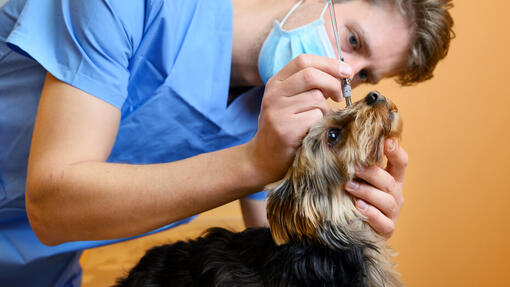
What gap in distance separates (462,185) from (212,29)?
162 cm

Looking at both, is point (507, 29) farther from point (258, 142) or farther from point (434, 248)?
point (258, 142)

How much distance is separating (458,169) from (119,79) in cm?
182

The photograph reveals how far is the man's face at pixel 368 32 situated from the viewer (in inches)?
47.3

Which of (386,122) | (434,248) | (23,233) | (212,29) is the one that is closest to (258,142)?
(386,122)

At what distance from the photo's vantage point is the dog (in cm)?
90

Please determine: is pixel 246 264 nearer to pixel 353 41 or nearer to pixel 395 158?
pixel 395 158

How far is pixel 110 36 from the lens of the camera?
86 cm

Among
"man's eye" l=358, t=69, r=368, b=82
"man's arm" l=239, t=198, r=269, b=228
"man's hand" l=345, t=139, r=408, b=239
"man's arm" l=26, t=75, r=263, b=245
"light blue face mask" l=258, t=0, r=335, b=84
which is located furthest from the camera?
"man's arm" l=239, t=198, r=269, b=228

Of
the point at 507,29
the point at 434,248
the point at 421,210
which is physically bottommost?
the point at 434,248

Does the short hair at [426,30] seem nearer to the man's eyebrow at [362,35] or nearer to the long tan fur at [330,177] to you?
the man's eyebrow at [362,35]

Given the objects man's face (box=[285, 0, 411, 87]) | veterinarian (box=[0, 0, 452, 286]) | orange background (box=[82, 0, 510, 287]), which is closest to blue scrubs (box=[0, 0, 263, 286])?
veterinarian (box=[0, 0, 452, 286])

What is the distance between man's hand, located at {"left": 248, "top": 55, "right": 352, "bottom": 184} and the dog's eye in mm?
63

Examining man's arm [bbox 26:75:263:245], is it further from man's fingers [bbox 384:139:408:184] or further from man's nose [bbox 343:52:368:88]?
man's nose [bbox 343:52:368:88]

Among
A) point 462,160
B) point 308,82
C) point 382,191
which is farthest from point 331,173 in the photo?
point 462,160
